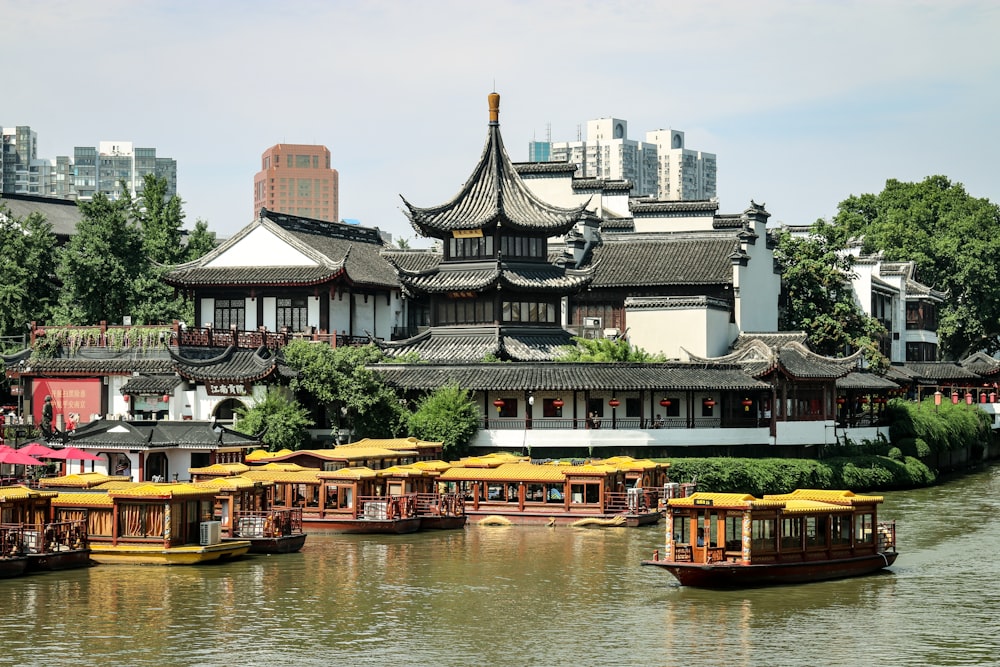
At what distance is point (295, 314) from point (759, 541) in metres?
37.5

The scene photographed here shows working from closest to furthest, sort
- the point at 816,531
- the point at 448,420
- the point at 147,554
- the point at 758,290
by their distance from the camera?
1. the point at 816,531
2. the point at 147,554
3. the point at 448,420
4. the point at 758,290

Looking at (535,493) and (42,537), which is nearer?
Answer: (42,537)

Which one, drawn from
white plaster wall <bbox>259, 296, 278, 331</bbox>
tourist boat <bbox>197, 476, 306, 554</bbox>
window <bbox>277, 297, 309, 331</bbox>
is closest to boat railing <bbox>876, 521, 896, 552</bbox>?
tourist boat <bbox>197, 476, 306, 554</bbox>

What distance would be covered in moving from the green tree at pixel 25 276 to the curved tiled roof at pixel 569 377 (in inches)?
878

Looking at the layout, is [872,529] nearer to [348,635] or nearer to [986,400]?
[348,635]

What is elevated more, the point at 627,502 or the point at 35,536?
the point at 627,502

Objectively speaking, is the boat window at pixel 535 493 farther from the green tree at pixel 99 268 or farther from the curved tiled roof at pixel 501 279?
the green tree at pixel 99 268

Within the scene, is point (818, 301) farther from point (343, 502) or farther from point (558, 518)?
point (343, 502)

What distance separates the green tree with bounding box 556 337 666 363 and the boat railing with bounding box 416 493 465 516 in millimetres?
14312

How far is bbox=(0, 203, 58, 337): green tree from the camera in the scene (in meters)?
75.1

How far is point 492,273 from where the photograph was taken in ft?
224

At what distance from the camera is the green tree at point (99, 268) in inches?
2936

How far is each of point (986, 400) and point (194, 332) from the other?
47189mm

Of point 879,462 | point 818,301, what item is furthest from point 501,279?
point 818,301
